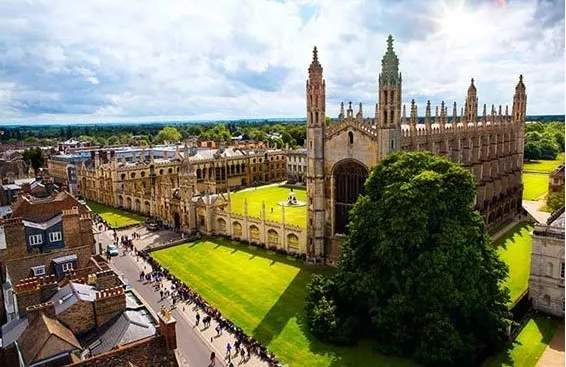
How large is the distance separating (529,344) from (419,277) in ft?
23.7

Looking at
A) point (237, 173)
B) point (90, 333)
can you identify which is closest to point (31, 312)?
point (90, 333)

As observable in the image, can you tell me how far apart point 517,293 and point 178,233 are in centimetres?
3112

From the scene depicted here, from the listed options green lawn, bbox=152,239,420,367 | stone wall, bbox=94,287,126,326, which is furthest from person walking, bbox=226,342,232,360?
stone wall, bbox=94,287,126,326

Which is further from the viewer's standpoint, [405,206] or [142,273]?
[142,273]

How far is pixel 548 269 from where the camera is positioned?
2680cm

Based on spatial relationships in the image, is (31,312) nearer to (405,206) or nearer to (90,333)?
(90,333)

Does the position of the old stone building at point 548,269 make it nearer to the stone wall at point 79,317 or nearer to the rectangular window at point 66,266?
the stone wall at point 79,317

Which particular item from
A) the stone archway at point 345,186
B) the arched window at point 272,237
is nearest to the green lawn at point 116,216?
the arched window at point 272,237

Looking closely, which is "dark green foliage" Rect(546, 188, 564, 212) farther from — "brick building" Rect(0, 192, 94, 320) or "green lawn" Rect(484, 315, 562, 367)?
"brick building" Rect(0, 192, 94, 320)

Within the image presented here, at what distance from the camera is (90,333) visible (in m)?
15.9

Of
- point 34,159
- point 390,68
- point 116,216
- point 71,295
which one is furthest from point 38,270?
point 34,159

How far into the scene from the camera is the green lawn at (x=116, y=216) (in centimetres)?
5100

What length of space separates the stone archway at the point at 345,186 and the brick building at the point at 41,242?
18.4 m

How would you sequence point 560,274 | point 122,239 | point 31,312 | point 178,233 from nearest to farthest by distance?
point 31,312 < point 560,274 < point 122,239 < point 178,233
